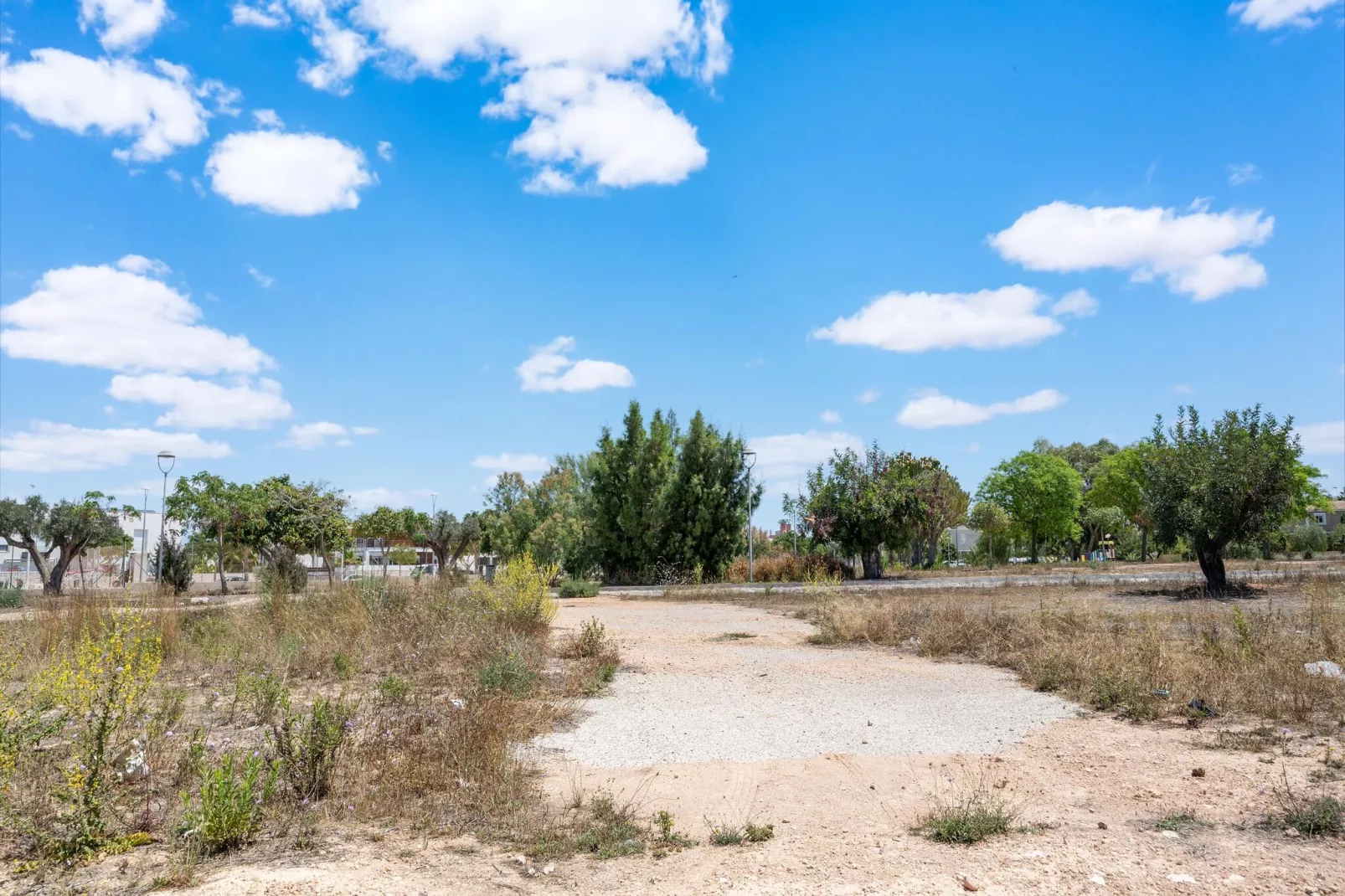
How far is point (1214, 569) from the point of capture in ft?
70.4

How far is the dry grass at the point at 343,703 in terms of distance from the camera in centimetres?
489

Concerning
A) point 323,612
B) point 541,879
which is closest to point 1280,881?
point 541,879

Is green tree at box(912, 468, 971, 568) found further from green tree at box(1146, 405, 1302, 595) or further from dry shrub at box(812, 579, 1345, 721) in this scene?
dry shrub at box(812, 579, 1345, 721)

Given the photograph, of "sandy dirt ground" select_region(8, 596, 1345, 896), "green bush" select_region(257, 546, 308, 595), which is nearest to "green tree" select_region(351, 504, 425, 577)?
"green bush" select_region(257, 546, 308, 595)

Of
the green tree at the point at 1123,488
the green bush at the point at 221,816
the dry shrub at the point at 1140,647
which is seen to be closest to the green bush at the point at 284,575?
the dry shrub at the point at 1140,647

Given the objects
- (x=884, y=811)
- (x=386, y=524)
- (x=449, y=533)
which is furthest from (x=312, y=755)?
(x=386, y=524)

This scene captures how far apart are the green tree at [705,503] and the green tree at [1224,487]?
15450 mm

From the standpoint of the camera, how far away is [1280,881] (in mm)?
3949

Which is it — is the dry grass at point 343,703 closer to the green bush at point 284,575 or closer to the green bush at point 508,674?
the green bush at point 508,674

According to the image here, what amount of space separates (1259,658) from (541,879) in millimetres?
8788

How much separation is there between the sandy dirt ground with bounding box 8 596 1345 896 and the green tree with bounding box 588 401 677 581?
78.2 feet

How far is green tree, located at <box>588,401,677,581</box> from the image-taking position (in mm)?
33125

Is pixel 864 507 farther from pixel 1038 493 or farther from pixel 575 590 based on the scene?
pixel 1038 493

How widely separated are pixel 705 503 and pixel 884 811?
1085 inches
